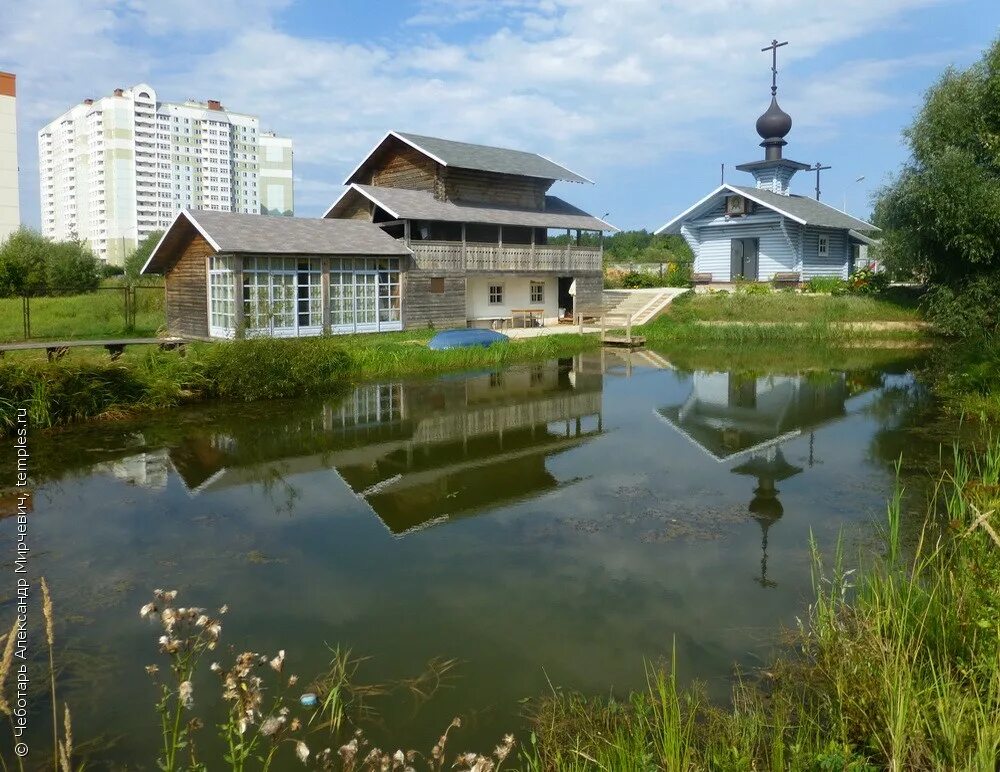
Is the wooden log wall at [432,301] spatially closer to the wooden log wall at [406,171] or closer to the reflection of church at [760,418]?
the wooden log wall at [406,171]

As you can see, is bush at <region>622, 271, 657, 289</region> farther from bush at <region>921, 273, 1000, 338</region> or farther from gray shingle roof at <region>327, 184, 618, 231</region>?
bush at <region>921, 273, 1000, 338</region>

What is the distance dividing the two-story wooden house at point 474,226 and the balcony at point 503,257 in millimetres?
Result: 34

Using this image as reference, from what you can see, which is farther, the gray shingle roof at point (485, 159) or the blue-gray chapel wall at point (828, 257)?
the blue-gray chapel wall at point (828, 257)

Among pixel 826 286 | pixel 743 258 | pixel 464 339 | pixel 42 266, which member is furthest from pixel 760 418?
→ pixel 42 266

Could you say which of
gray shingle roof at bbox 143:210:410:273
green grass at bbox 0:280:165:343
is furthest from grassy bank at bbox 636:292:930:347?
green grass at bbox 0:280:165:343

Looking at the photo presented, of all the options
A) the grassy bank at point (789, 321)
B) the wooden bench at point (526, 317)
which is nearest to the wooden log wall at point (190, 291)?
the wooden bench at point (526, 317)

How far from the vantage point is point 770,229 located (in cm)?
3359

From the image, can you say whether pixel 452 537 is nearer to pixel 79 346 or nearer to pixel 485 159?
pixel 79 346

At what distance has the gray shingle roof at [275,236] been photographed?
2067 cm

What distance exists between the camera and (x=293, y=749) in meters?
4.54

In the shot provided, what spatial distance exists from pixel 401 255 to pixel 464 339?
4553 mm

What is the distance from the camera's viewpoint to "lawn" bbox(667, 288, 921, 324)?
1095 inches

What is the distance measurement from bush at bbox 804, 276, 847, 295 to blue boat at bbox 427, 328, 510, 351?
1554cm

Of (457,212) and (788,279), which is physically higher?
(457,212)
